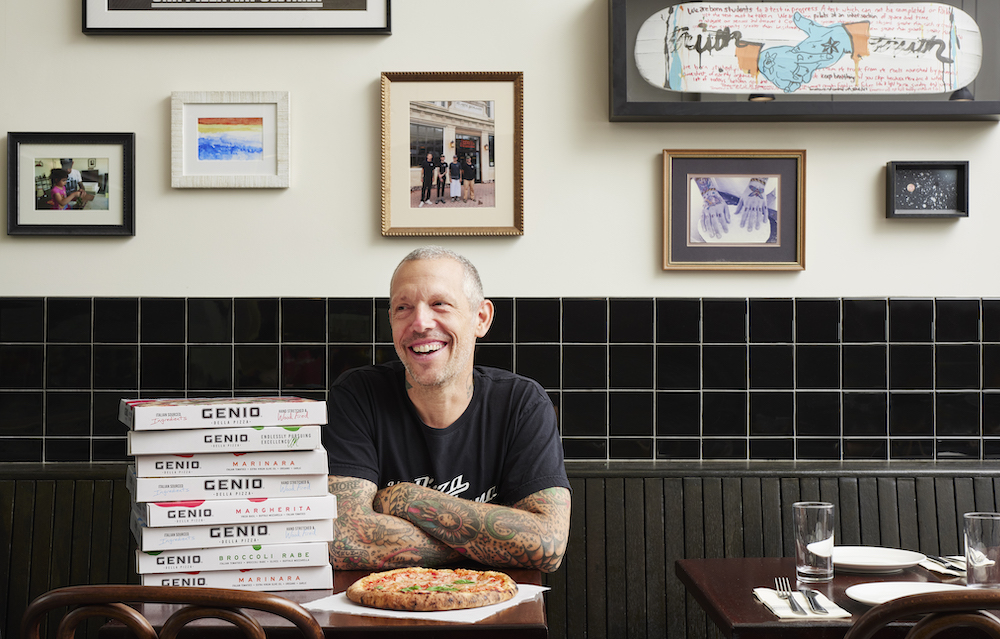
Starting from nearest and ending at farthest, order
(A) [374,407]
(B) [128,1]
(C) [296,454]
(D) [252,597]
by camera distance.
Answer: (D) [252,597], (C) [296,454], (A) [374,407], (B) [128,1]

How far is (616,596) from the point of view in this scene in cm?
240

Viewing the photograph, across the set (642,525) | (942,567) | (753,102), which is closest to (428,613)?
(942,567)

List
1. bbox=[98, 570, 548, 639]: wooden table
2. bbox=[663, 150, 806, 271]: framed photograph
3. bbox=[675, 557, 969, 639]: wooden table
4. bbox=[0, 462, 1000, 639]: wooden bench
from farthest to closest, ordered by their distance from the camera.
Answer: bbox=[663, 150, 806, 271]: framed photograph, bbox=[0, 462, 1000, 639]: wooden bench, bbox=[675, 557, 969, 639]: wooden table, bbox=[98, 570, 548, 639]: wooden table

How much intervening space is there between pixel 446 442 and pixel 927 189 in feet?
6.29

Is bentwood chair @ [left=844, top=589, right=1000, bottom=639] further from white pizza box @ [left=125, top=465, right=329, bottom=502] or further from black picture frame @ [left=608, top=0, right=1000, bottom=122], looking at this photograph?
black picture frame @ [left=608, top=0, right=1000, bottom=122]

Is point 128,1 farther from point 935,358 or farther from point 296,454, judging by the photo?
point 935,358

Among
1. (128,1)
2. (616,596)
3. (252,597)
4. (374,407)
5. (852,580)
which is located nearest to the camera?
(252,597)

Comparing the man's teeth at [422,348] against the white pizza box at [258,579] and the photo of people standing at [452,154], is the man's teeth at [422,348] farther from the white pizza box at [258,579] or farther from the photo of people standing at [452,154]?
the photo of people standing at [452,154]

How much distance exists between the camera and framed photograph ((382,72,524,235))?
8.54 ft

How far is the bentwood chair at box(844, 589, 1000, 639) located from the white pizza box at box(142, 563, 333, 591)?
0.95 metres

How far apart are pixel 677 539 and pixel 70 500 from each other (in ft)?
6.37

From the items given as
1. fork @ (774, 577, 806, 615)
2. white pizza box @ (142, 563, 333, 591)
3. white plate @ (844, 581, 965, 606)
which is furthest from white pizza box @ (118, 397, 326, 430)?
white plate @ (844, 581, 965, 606)

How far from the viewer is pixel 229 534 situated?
1426 millimetres

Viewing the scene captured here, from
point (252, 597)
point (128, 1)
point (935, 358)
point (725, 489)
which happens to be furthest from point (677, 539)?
point (128, 1)
